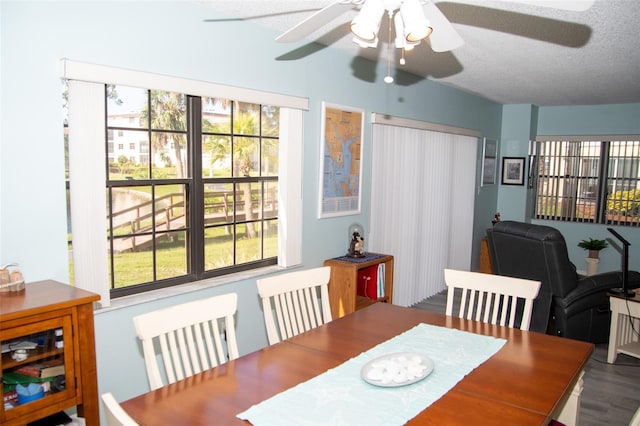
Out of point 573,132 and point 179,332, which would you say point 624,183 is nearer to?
point 573,132

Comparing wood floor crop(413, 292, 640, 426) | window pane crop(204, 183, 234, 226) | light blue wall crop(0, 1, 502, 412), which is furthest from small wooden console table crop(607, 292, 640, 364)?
window pane crop(204, 183, 234, 226)

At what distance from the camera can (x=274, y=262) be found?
12.4 ft

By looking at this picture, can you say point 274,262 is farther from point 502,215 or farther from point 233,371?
point 502,215

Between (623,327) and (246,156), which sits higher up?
(246,156)

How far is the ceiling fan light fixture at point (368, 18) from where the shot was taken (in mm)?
1658

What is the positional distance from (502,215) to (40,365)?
6695 mm

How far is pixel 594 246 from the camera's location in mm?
6652

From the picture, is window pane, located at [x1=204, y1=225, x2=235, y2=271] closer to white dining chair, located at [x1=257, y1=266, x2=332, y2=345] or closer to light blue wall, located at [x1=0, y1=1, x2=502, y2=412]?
light blue wall, located at [x1=0, y1=1, x2=502, y2=412]

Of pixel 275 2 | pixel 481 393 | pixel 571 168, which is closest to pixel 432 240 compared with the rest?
pixel 571 168

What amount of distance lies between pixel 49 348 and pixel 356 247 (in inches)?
101

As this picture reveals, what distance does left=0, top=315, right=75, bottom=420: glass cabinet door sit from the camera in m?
1.92

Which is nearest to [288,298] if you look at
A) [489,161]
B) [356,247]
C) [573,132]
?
[356,247]

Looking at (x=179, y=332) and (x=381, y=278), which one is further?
(x=381, y=278)

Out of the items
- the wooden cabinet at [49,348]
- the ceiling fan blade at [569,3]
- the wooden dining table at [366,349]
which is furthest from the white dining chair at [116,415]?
the ceiling fan blade at [569,3]
